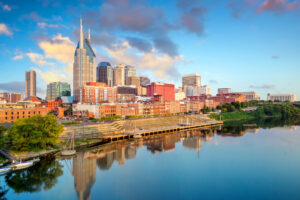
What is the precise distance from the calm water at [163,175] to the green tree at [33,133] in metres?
4.59

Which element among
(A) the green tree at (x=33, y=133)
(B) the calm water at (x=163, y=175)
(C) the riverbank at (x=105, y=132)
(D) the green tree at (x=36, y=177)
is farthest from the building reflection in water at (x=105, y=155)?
(A) the green tree at (x=33, y=133)

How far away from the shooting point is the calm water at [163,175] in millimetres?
28953

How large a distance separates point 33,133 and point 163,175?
2614 cm

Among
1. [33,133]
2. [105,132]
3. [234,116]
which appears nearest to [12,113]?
[105,132]

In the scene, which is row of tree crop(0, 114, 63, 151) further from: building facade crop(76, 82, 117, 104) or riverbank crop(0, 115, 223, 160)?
building facade crop(76, 82, 117, 104)

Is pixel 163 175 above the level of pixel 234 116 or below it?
below

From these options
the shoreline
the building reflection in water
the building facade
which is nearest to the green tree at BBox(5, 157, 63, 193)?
the building reflection in water

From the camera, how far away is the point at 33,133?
4134 cm

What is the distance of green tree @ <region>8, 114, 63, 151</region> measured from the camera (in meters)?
40.9

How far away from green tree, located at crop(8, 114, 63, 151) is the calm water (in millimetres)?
4591

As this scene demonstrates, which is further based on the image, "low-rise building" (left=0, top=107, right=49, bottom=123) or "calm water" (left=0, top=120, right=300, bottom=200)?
"low-rise building" (left=0, top=107, right=49, bottom=123)

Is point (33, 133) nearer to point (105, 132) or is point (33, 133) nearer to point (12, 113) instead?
point (105, 132)

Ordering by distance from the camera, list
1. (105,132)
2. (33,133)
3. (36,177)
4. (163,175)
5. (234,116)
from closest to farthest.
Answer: (36,177) → (163,175) → (33,133) → (105,132) → (234,116)

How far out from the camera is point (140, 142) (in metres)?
60.4
